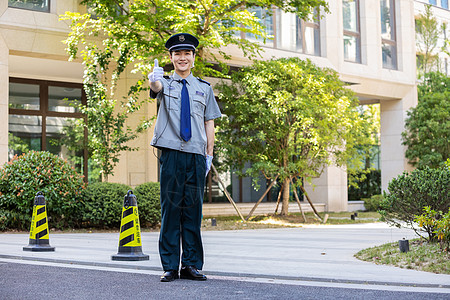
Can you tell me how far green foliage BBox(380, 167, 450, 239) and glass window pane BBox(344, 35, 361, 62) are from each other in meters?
17.5

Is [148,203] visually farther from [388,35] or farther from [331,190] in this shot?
[388,35]

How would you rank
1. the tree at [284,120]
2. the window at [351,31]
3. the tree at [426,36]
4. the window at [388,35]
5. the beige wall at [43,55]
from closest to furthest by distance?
1. the beige wall at [43,55]
2. the tree at [284,120]
3. the window at [351,31]
4. the window at [388,35]
5. the tree at [426,36]

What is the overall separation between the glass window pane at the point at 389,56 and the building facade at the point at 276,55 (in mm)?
47

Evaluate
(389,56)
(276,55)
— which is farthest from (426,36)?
(276,55)

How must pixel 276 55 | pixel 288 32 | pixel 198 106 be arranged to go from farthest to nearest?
pixel 288 32
pixel 276 55
pixel 198 106

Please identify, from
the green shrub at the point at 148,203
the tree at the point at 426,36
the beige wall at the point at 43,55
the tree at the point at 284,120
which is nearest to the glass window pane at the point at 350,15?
the tree at the point at 426,36

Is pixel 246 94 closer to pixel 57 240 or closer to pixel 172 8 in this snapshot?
pixel 172 8

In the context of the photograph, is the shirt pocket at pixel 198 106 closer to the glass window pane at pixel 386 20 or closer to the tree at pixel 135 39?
the tree at pixel 135 39

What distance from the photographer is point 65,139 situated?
20.9 metres

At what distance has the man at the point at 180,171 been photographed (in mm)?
5609

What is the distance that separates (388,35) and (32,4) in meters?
16.0

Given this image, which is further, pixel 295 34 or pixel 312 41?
pixel 312 41

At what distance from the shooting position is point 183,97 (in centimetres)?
575

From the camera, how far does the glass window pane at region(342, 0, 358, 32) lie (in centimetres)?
2544
